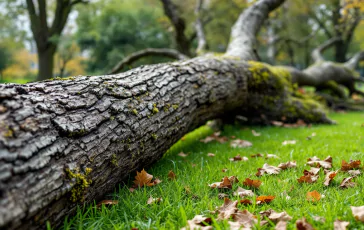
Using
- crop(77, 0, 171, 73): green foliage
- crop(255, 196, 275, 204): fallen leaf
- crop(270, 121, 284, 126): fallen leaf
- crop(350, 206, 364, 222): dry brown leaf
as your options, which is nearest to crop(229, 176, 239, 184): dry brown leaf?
crop(255, 196, 275, 204): fallen leaf

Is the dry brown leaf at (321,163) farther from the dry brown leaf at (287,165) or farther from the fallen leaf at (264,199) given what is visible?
the fallen leaf at (264,199)

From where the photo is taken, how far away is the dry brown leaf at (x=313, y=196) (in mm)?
1929

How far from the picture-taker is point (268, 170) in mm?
2596

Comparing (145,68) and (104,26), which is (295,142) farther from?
(104,26)

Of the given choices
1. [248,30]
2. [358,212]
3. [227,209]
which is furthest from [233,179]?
[248,30]

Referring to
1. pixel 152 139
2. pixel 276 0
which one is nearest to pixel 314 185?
pixel 152 139

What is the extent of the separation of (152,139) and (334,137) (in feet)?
9.31

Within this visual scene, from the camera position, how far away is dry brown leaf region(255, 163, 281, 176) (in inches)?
100

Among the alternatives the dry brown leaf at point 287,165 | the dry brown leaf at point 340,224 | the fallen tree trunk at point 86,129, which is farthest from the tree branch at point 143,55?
the dry brown leaf at point 340,224

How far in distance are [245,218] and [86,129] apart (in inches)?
46.8

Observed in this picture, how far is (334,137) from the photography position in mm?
4094

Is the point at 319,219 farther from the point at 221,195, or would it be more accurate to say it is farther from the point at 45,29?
the point at 45,29

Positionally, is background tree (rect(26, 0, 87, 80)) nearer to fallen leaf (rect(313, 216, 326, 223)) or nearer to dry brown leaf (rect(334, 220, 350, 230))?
fallen leaf (rect(313, 216, 326, 223))

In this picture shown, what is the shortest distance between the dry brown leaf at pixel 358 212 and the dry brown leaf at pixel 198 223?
82 centimetres
